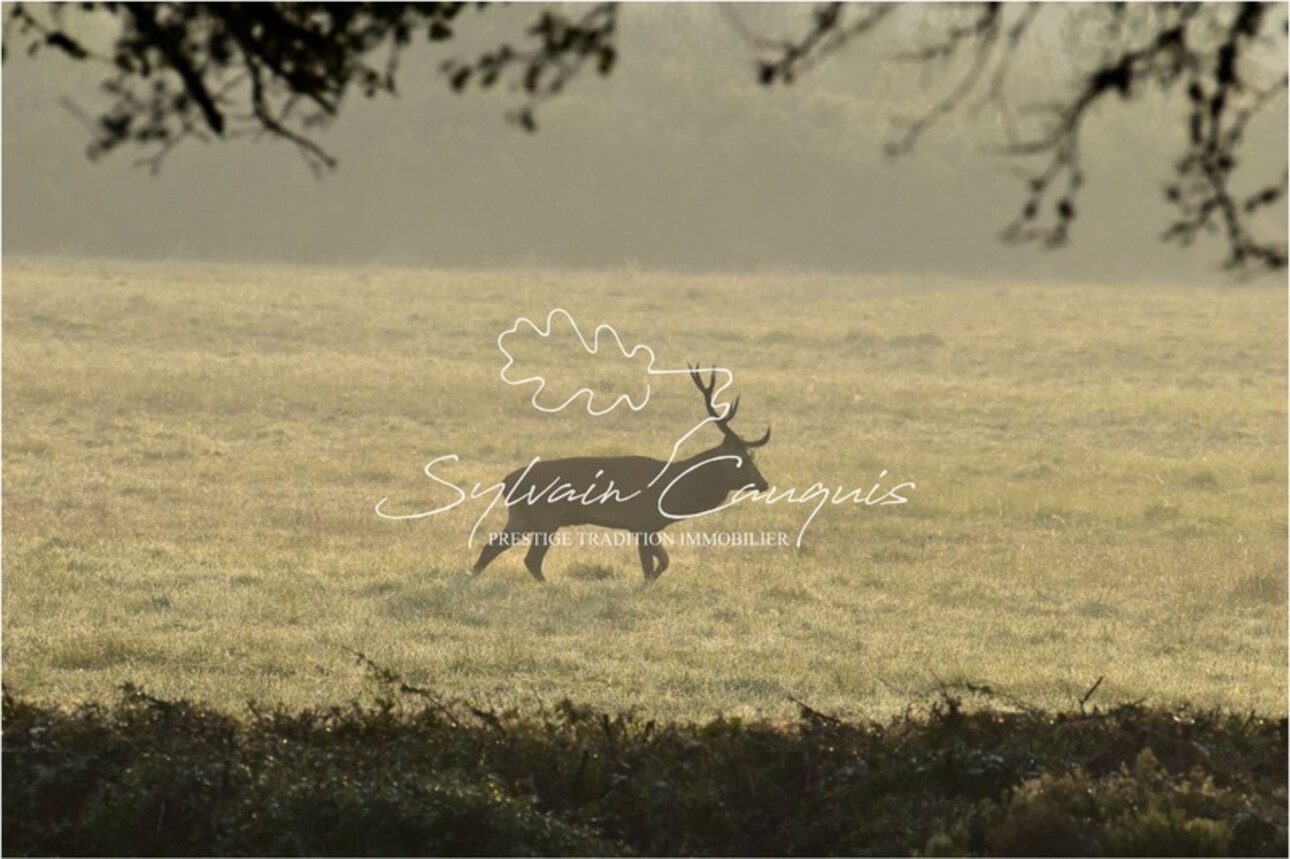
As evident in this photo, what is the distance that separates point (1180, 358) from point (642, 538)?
22.0 m

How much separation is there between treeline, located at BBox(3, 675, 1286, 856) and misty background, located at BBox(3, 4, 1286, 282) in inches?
1938

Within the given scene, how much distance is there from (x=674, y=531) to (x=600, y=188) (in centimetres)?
4974

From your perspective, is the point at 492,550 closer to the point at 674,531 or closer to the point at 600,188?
the point at 674,531

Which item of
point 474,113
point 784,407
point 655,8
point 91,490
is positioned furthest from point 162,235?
point 91,490

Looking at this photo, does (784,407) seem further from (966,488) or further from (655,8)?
(655,8)

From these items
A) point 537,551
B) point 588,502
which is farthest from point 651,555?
point 537,551

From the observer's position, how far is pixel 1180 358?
118 ft

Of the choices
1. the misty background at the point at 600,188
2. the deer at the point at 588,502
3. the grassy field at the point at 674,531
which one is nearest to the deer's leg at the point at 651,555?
the deer at the point at 588,502

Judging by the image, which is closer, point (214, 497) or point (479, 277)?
point (214, 497)

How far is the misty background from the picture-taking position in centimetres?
6256

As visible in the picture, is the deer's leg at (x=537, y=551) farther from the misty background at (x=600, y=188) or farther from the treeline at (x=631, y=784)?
the misty background at (x=600, y=188)

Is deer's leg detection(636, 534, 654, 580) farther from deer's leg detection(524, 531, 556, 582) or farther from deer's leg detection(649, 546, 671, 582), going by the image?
deer's leg detection(524, 531, 556, 582)

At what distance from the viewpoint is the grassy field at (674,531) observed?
1303 cm

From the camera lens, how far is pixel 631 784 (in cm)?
808
